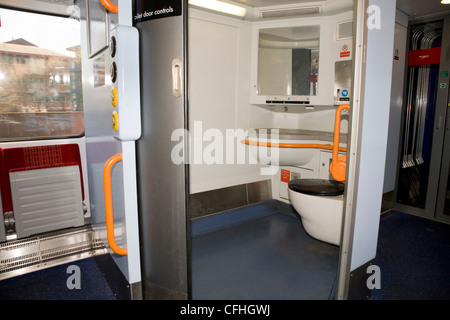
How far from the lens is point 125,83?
5.70 feet

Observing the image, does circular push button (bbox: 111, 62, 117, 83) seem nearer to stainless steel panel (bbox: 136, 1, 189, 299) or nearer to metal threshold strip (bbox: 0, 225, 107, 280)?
stainless steel panel (bbox: 136, 1, 189, 299)

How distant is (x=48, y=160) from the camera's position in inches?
116

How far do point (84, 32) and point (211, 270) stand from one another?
7.51 feet

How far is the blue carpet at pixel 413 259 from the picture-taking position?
242 centimetres

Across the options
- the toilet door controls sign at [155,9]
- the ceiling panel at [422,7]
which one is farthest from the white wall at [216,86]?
the ceiling panel at [422,7]

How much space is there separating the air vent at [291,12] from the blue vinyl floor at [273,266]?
7.73 feet

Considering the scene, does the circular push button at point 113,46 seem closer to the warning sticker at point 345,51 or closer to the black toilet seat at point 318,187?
the black toilet seat at point 318,187

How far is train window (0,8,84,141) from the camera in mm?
2848

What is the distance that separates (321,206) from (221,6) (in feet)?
7.55

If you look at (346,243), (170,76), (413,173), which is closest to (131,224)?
(170,76)

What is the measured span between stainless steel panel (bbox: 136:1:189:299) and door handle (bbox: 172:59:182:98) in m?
0.02

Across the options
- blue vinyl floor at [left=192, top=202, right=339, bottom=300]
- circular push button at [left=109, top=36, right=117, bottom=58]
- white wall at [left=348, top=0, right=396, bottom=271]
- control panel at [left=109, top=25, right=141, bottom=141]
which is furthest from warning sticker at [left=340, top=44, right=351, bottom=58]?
circular push button at [left=109, top=36, right=117, bottom=58]

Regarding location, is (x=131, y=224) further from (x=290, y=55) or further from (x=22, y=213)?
(x=290, y=55)

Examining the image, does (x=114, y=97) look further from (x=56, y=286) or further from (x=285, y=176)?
(x=285, y=176)
